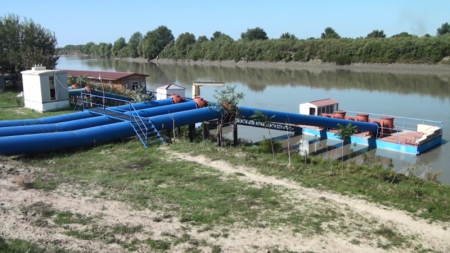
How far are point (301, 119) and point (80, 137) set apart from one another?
433 inches

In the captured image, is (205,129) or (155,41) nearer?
(205,129)

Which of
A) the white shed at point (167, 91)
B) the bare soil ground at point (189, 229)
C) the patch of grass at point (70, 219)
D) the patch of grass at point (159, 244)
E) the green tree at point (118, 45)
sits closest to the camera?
the patch of grass at point (159, 244)

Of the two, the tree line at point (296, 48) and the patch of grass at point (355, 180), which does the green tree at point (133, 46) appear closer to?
the tree line at point (296, 48)

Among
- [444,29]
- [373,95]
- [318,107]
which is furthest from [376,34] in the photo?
[318,107]

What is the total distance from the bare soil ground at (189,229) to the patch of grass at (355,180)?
62 centimetres

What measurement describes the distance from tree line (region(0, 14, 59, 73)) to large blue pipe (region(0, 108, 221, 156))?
690 inches

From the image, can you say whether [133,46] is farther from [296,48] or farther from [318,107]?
[318,107]

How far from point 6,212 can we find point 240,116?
36.9ft

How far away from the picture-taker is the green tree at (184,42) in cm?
10976

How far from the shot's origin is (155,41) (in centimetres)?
11862

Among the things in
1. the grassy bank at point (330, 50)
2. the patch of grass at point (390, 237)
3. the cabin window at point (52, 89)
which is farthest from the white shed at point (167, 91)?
the grassy bank at point (330, 50)

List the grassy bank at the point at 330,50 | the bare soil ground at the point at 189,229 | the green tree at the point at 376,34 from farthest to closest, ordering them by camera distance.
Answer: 1. the green tree at the point at 376,34
2. the grassy bank at the point at 330,50
3. the bare soil ground at the point at 189,229

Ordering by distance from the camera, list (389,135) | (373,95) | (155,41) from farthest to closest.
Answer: (155,41)
(373,95)
(389,135)

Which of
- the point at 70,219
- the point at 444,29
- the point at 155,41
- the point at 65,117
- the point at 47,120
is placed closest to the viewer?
the point at 70,219
